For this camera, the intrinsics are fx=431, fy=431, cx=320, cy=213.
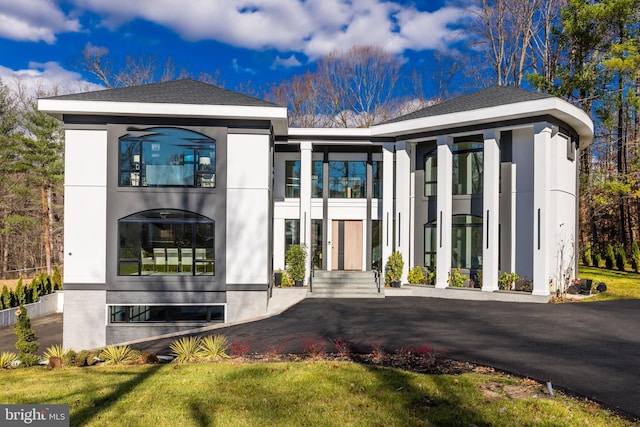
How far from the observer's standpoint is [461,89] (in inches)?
1203

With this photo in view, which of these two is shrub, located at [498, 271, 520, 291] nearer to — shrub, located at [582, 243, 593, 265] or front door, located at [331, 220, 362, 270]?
front door, located at [331, 220, 362, 270]

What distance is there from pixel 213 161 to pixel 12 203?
A: 25.9 meters

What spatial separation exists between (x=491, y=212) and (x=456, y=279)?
9.01 ft

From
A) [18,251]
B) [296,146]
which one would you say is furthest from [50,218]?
[296,146]

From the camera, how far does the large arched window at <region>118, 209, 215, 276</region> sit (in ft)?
44.2

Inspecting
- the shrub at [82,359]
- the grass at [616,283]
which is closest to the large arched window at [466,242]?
the grass at [616,283]

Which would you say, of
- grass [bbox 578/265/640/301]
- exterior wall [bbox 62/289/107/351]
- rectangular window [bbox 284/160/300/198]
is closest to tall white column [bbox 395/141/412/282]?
rectangular window [bbox 284/160/300/198]

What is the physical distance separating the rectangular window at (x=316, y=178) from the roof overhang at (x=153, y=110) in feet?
18.2

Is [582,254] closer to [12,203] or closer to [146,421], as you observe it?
[146,421]

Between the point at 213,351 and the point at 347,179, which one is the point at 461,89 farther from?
the point at 213,351

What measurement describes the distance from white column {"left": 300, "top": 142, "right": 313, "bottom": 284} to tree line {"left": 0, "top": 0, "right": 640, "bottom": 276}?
46.4 feet

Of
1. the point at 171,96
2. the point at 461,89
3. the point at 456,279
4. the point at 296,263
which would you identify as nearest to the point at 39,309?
the point at 296,263

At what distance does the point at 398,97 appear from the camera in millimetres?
31453

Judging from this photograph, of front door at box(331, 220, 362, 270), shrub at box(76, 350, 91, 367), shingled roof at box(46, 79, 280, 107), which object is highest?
shingled roof at box(46, 79, 280, 107)
